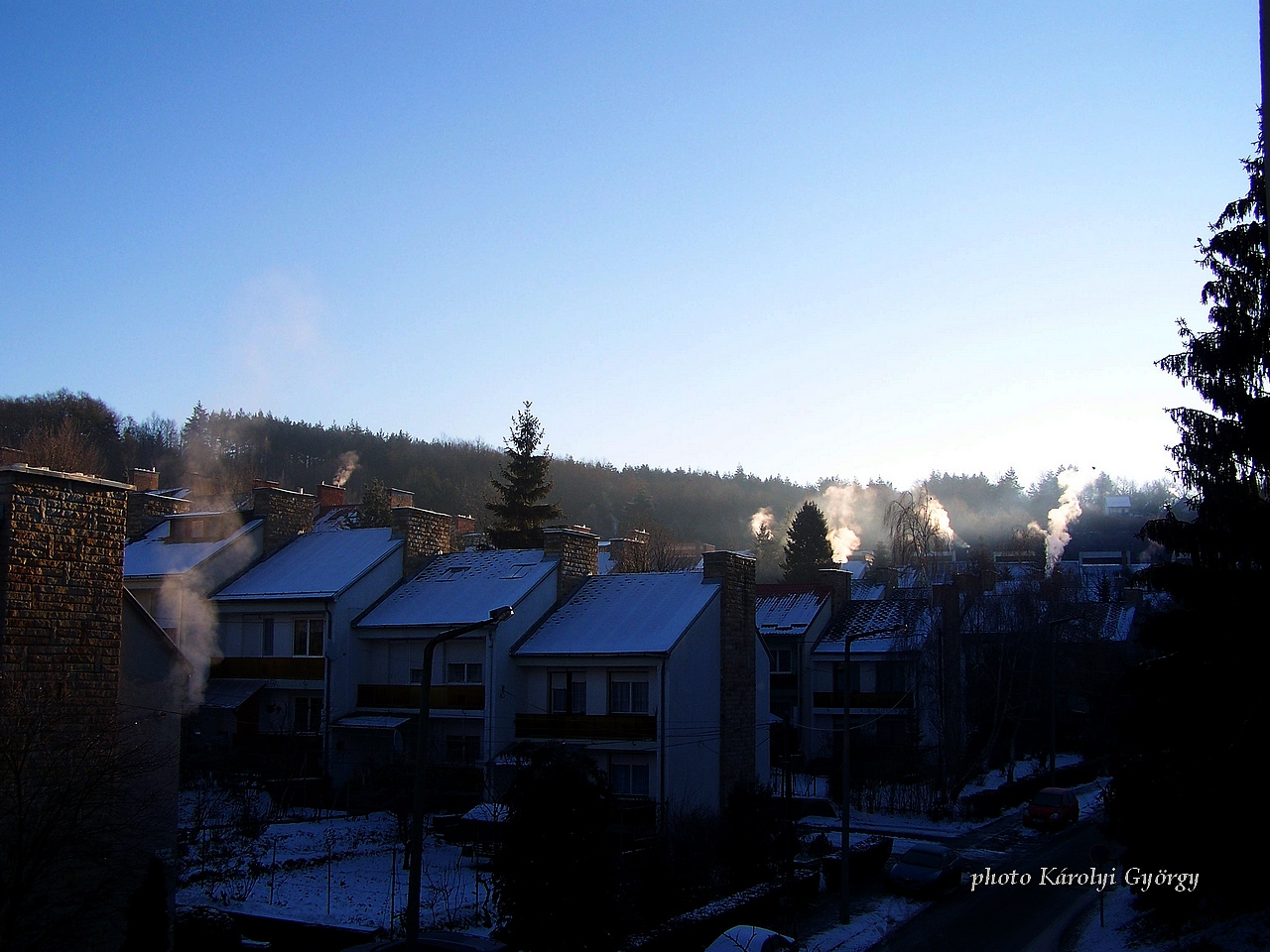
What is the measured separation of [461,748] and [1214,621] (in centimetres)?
2396

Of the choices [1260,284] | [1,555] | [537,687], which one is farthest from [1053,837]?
[1,555]

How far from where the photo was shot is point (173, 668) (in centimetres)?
1981

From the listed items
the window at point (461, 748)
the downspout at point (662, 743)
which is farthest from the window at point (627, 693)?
the window at point (461, 748)

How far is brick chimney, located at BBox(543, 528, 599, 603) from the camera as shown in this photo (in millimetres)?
38766

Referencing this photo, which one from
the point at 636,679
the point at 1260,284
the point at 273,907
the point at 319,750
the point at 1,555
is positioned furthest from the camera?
the point at 319,750

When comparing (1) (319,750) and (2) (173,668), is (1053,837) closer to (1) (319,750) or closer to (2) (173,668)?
(1) (319,750)

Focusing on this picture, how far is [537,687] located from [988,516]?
4494 inches

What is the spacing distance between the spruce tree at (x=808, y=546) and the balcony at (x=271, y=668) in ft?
150

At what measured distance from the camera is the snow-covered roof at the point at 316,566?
126 ft

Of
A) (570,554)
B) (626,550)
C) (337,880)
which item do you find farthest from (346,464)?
(337,880)

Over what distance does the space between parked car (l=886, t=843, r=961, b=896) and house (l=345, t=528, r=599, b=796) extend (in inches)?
497

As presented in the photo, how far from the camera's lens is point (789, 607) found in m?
53.9

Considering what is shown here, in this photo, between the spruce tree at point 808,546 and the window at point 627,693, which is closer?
the window at point 627,693

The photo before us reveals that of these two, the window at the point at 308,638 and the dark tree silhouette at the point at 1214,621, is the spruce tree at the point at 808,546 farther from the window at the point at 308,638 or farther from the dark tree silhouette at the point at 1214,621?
the dark tree silhouette at the point at 1214,621
